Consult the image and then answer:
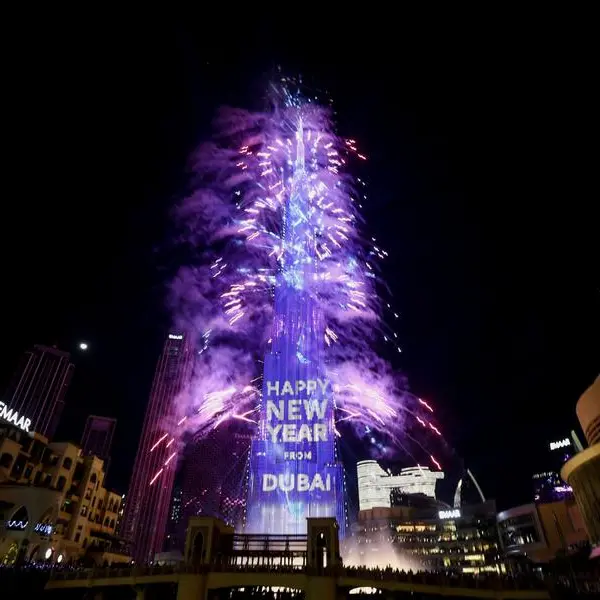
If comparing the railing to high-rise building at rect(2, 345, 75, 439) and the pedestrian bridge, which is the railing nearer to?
the pedestrian bridge

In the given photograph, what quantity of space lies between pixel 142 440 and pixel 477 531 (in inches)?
4599

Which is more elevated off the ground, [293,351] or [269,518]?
[293,351]

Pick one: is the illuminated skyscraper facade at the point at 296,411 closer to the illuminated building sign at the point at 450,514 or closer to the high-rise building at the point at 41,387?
the illuminated building sign at the point at 450,514

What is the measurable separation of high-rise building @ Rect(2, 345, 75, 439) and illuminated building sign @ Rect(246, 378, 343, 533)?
127148mm

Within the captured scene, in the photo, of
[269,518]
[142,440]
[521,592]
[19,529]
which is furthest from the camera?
[142,440]

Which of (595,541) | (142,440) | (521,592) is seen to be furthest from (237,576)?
(142,440)

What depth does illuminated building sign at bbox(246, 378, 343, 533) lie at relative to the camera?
59.0 metres

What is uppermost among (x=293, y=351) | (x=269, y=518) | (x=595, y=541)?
(x=293, y=351)

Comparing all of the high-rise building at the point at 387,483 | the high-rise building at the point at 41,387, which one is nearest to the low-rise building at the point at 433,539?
the high-rise building at the point at 387,483

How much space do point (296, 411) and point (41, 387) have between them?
136 m

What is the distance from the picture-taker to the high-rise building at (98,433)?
166m

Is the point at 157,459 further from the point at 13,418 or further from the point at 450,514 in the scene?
the point at 13,418

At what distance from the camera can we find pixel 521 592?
28875 mm

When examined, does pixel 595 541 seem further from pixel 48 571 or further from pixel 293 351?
pixel 48 571
